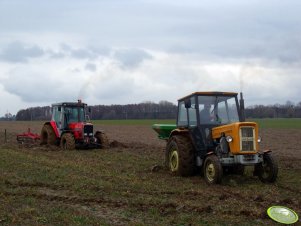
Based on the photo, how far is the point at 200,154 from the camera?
11.6 meters

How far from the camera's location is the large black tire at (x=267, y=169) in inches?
422

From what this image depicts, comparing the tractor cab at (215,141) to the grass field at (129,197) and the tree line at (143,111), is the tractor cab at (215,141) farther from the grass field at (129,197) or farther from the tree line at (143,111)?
the tree line at (143,111)

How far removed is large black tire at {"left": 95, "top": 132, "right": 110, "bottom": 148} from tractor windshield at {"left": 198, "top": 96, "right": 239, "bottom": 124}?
955 centimetres

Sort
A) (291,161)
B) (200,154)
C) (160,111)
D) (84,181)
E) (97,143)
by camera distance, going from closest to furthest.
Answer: (84,181), (200,154), (291,161), (97,143), (160,111)

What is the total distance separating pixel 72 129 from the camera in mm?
20906

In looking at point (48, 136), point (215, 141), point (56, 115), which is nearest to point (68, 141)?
point (48, 136)

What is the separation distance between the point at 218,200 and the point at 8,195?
4100 mm

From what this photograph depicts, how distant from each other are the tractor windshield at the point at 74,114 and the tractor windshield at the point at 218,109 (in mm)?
10554

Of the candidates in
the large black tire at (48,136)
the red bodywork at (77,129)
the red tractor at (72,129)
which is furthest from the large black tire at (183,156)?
the large black tire at (48,136)

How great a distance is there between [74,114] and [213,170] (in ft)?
39.2

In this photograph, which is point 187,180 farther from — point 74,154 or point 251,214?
point 74,154

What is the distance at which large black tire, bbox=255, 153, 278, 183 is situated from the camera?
10.7 meters

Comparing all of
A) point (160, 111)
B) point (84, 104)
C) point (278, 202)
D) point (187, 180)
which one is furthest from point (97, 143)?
point (160, 111)

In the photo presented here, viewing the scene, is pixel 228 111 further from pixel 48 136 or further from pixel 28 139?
pixel 28 139
